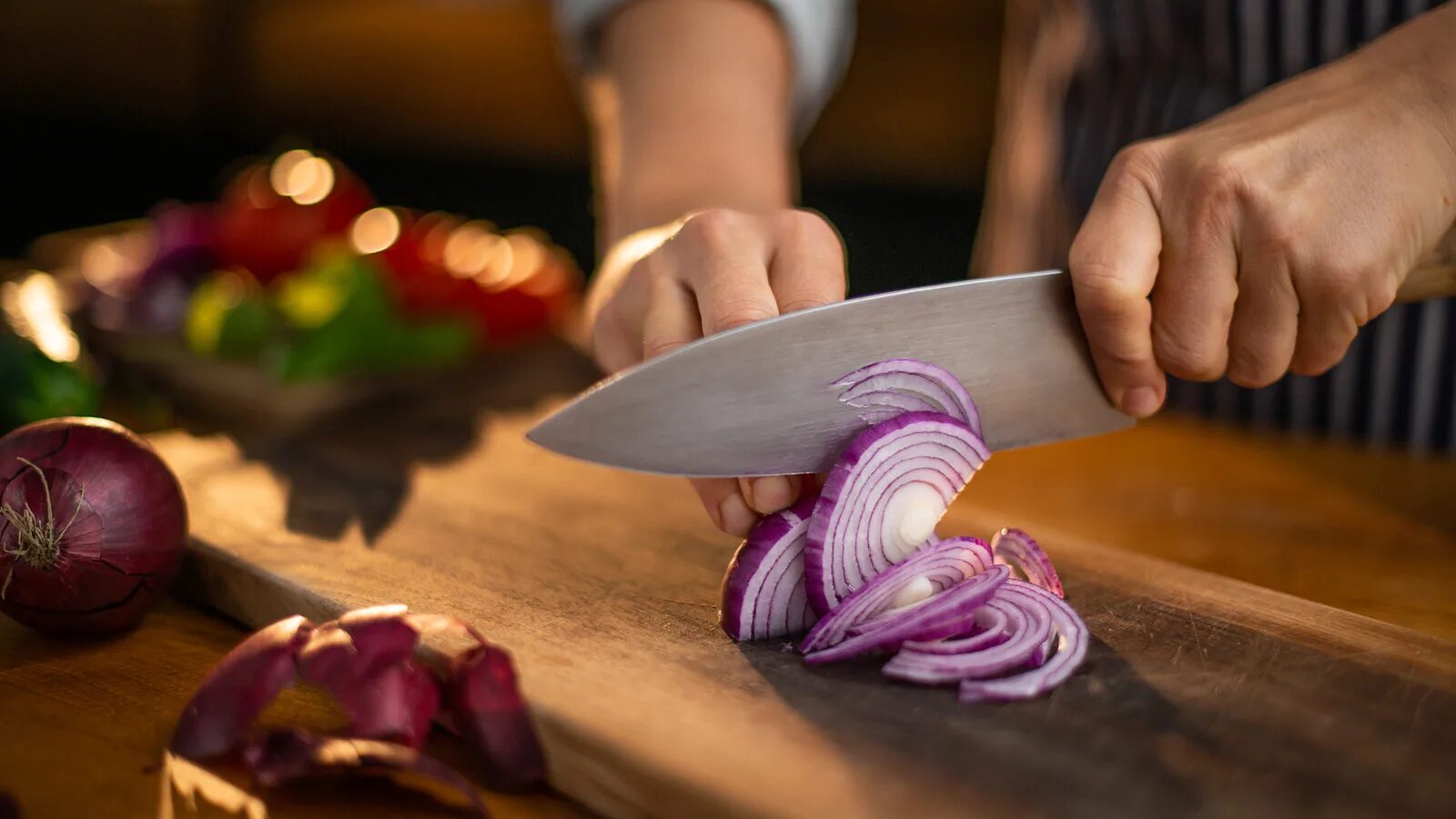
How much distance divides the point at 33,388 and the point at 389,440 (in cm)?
47

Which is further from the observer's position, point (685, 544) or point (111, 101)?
point (111, 101)

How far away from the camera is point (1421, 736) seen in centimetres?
98

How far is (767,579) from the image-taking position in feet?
3.68

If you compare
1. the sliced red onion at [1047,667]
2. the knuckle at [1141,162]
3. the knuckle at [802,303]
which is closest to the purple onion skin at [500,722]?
the sliced red onion at [1047,667]

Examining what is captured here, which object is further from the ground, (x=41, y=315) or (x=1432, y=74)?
(x=1432, y=74)

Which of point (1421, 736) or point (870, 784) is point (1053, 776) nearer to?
point (870, 784)

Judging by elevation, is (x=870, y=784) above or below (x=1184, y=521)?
above

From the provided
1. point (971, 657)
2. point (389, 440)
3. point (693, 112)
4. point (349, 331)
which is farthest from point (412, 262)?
point (971, 657)

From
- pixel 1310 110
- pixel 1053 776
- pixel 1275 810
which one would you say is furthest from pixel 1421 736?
pixel 1310 110

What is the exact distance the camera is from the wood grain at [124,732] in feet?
2.96

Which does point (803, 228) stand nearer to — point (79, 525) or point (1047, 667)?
point (1047, 667)

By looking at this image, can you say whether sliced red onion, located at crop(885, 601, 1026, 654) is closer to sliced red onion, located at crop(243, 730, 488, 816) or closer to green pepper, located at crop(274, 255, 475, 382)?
sliced red onion, located at crop(243, 730, 488, 816)

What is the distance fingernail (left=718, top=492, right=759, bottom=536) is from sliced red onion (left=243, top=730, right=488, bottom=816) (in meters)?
0.39

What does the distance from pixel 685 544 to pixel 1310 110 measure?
0.80 m
